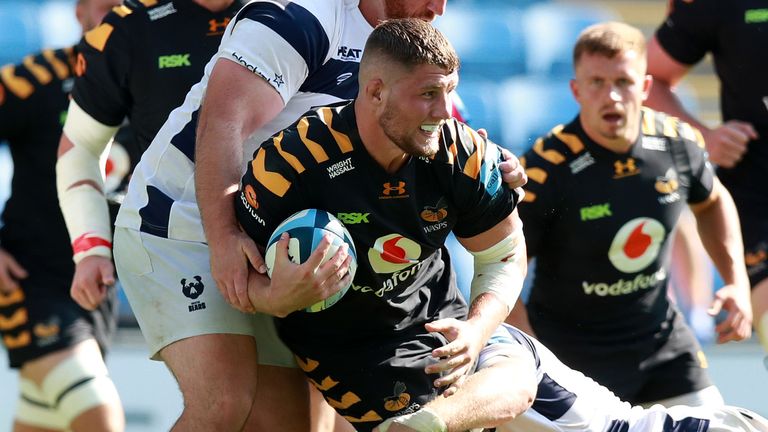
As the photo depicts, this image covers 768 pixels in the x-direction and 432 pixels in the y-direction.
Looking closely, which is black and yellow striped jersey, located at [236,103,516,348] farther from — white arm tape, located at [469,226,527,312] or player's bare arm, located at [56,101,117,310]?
player's bare arm, located at [56,101,117,310]

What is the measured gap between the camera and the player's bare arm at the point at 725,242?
20.0 feet

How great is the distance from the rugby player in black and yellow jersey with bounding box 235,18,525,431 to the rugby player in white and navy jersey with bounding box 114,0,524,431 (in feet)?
0.27

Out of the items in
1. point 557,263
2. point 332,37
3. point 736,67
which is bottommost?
point 557,263

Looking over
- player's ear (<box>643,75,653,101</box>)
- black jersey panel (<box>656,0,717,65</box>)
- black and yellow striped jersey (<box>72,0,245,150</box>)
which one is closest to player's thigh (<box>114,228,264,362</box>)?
black and yellow striped jersey (<box>72,0,245,150</box>)

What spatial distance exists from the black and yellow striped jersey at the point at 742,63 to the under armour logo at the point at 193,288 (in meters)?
3.14

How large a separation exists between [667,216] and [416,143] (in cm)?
226

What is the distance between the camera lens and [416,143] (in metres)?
4.34

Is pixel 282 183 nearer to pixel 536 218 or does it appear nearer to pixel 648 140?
pixel 536 218

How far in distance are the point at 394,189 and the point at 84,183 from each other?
5.75 ft

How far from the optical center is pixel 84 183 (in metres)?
5.71

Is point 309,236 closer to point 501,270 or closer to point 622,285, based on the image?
point 501,270

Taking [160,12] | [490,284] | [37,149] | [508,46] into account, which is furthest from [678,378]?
[508,46]

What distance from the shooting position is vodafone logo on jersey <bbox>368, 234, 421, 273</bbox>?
4.54 metres

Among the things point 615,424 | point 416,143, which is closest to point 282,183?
point 416,143
